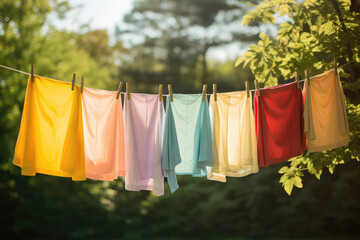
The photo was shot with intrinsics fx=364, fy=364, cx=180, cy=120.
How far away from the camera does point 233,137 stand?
3.66 metres

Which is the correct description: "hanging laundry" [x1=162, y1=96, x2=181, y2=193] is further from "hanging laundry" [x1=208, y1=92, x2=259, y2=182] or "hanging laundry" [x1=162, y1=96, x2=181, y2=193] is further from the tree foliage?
the tree foliage

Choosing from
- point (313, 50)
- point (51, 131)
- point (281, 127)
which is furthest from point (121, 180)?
point (281, 127)

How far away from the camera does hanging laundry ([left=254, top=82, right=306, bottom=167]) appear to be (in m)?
3.52

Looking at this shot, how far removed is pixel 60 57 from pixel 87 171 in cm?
792

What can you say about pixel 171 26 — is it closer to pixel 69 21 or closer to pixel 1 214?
pixel 69 21

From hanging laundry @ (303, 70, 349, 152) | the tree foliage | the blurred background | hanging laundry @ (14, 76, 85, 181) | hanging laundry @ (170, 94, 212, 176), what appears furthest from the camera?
the blurred background

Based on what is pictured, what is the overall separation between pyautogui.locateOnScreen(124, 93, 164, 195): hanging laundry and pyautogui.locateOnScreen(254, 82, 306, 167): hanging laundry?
0.98m

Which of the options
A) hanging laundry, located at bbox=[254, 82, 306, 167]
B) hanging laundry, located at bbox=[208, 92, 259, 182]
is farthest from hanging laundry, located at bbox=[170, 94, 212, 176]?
hanging laundry, located at bbox=[254, 82, 306, 167]

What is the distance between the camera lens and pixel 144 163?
3.56 metres

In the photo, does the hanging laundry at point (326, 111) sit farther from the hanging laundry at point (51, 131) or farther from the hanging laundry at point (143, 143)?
the hanging laundry at point (51, 131)

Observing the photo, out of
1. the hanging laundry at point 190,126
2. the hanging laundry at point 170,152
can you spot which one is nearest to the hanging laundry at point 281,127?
the hanging laundry at point 190,126

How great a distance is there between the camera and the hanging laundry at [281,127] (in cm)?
352

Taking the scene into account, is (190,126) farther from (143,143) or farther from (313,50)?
(313,50)

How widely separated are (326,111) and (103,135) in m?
2.19
